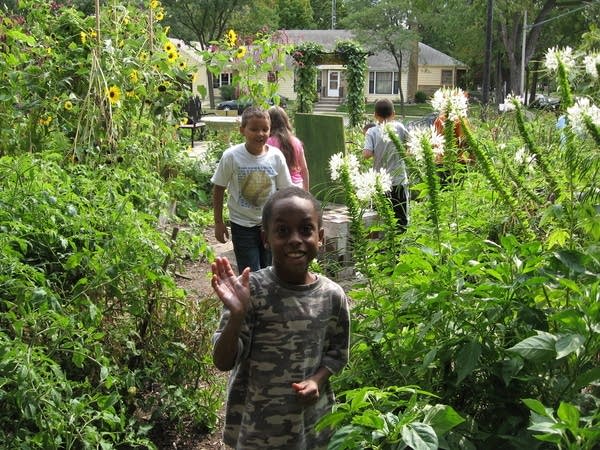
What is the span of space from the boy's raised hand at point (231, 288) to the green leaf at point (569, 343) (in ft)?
2.95

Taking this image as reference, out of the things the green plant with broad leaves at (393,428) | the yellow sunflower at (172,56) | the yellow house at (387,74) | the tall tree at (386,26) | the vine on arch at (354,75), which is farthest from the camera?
the yellow house at (387,74)

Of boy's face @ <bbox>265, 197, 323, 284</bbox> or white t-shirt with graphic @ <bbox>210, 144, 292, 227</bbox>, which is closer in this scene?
boy's face @ <bbox>265, 197, 323, 284</bbox>

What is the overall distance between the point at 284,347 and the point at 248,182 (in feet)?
8.40

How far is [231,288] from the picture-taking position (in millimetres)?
2238

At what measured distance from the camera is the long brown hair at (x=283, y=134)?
5.89 metres

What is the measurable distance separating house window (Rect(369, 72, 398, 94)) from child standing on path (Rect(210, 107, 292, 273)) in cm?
6424

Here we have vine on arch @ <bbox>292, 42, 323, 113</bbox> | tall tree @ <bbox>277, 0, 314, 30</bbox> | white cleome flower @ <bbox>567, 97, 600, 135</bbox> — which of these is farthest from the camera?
tall tree @ <bbox>277, 0, 314, 30</bbox>

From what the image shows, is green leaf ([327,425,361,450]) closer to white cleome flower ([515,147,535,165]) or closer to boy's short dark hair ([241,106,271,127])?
white cleome flower ([515,147,535,165])

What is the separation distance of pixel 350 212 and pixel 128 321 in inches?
58.4

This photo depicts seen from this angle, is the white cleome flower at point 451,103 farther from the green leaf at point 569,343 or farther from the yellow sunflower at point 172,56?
the yellow sunflower at point 172,56

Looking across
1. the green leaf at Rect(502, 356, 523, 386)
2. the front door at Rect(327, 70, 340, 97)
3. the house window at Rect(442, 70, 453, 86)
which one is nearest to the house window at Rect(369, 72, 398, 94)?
the front door at Rect(327, 70, 340, 97)

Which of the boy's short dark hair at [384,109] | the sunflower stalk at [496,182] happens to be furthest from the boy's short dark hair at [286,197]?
the boy's short dark hair at [384,109]

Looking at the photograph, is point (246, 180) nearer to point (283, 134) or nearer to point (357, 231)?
point (283, 134)

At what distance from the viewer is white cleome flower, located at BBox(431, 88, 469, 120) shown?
2.58 m
